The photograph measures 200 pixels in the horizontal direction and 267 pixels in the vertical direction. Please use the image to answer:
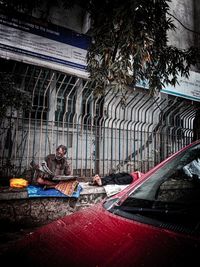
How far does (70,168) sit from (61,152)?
439 mm

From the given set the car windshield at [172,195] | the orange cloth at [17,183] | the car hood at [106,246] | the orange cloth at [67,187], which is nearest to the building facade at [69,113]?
the orange cloth at [17,183]

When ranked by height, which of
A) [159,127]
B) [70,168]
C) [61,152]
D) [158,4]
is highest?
[158,4]

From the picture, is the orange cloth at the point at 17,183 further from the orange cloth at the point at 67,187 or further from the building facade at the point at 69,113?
the orange cloth at the point at 67,187

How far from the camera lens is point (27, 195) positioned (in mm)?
3748

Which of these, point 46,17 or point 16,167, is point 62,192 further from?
point 46,17

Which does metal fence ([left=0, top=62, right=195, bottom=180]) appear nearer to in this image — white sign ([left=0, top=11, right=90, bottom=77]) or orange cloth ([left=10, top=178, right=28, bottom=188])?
white sign ([left=0, top=11, right=90, bottom=77])

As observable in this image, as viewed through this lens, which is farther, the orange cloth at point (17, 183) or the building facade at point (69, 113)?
the building facade at point (69, 113)

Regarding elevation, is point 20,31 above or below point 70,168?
above

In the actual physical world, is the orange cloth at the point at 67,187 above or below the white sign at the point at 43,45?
below

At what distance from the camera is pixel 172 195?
1813 millimetres

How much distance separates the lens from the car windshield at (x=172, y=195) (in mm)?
1202

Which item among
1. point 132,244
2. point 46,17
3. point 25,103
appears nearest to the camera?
point 132,244

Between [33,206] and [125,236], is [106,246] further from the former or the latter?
[33,206]

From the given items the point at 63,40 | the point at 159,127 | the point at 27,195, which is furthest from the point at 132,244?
the point at 63,40
